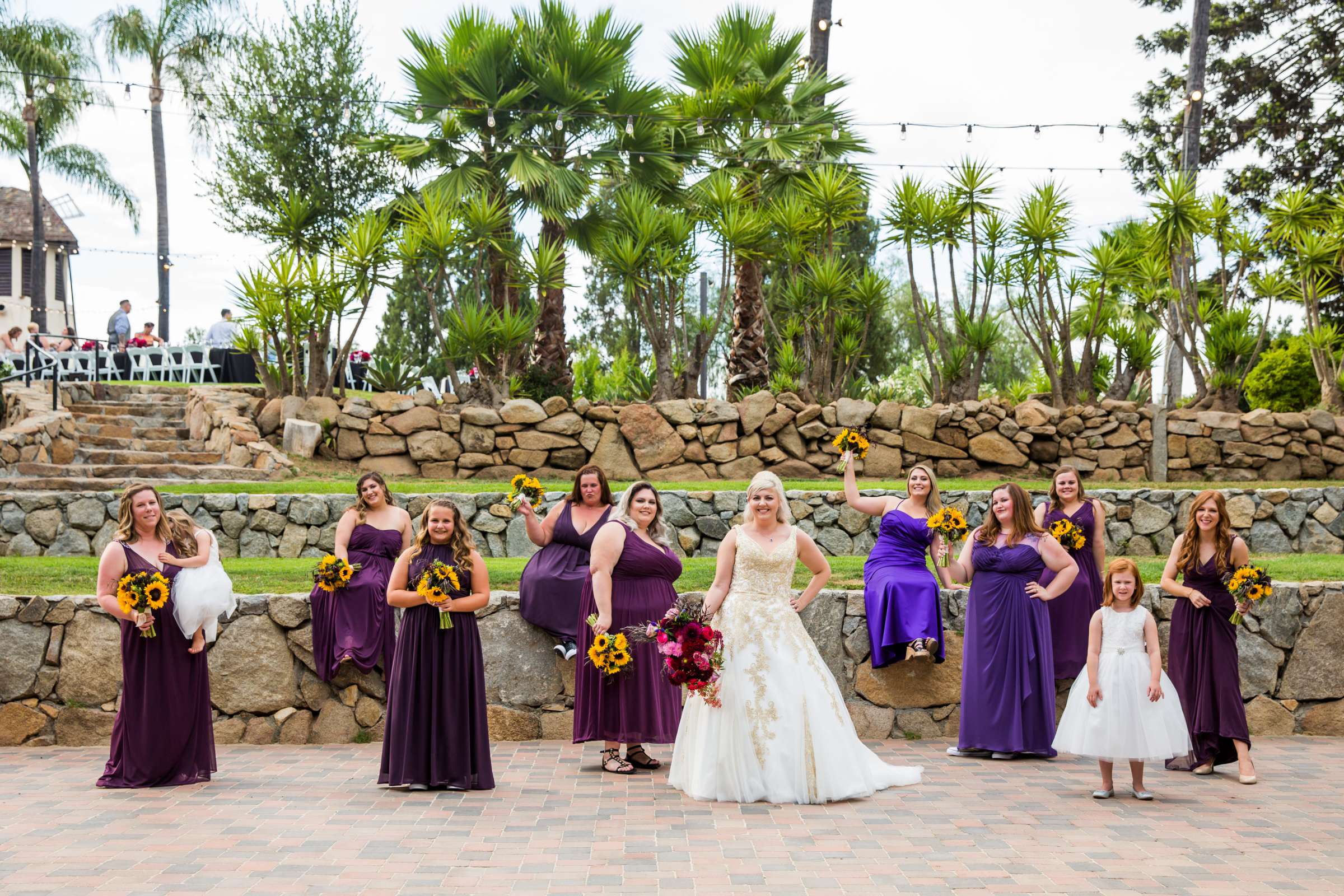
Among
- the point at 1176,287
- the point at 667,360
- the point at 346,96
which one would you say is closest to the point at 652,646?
the point at 667,360

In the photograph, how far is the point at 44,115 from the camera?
35031 mm

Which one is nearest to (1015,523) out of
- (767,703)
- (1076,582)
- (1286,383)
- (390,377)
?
(1076,582)

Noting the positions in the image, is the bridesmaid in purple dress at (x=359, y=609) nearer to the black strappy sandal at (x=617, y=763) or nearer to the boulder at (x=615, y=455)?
the black strappy sandal at (x=617, y=763)

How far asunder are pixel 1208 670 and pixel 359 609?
5391mm

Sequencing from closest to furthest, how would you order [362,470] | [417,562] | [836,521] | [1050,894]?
[1050,894] → [417,562] → [836,521] → [362,470]

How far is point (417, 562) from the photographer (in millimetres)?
6859

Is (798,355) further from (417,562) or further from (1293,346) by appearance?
(417,562)

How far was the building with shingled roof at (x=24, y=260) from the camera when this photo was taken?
136 ft

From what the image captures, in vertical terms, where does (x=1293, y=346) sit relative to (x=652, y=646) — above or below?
above

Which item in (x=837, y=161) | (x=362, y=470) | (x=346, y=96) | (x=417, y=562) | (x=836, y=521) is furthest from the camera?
(x=346, y=96)

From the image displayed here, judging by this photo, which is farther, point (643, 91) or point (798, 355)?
point (798, 355)

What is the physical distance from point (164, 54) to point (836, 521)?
30.1 meters

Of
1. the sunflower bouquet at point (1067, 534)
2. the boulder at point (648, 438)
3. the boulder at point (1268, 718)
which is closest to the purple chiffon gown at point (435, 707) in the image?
the sunflower bouquet at point (1067, 534)

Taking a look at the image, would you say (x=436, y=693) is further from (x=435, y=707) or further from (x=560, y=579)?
(x=560, y=579)
